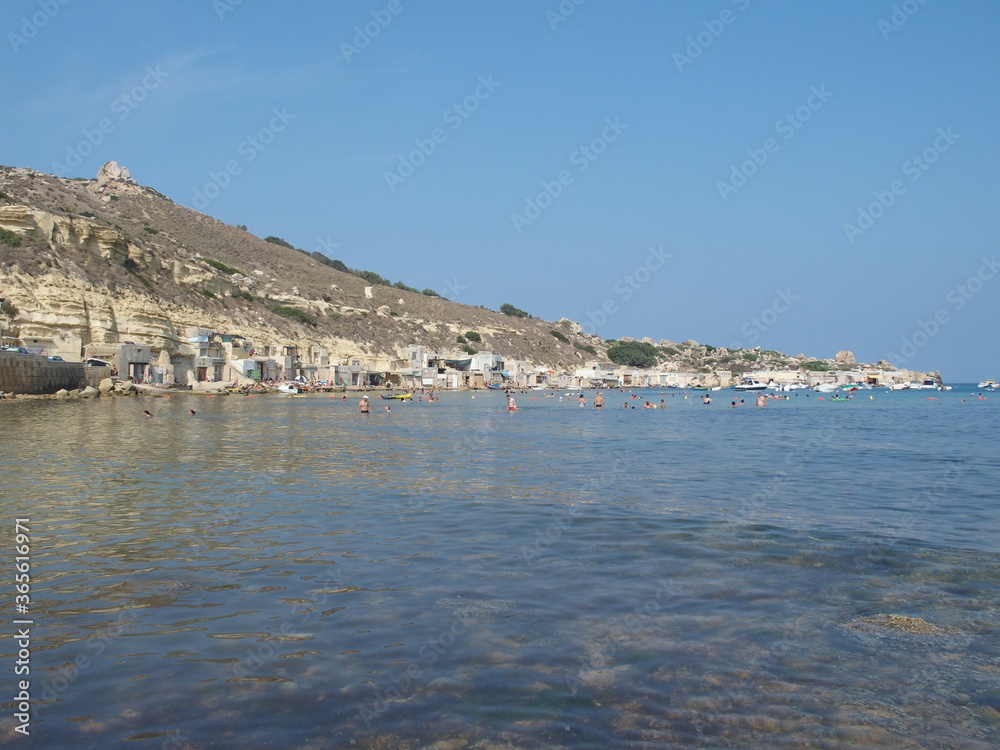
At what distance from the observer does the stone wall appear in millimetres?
42812

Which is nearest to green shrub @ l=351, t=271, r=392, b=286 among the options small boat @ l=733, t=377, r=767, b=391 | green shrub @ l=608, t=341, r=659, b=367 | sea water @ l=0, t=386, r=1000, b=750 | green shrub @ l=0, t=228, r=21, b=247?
green shrub @ l=608, t=341, r=659, b=367

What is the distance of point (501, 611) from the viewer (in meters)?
6.92

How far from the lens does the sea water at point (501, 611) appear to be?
4.76 metres

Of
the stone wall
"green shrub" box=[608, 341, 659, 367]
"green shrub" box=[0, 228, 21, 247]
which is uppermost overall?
"green shrub" box=[0, 228, 21, 247]

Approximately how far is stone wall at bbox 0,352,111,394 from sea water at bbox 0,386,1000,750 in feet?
107

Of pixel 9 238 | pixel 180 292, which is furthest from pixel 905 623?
pixel 180 292

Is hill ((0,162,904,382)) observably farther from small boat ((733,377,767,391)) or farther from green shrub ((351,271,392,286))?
Result: small boat ((733,377,767,391))

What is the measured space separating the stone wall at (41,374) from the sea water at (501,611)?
32.5 m

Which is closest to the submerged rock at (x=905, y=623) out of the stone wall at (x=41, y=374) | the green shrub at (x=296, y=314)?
the stone wall at (x=41, y=374)

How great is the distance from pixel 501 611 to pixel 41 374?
49.0 meters

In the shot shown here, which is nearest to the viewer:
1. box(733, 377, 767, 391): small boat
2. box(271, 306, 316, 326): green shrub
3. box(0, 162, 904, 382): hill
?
box(0, 162, 904, 382): hill

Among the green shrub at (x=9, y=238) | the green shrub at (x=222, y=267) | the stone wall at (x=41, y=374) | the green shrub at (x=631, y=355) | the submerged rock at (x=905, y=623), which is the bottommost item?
the submerged rock at (x=905, y=623)

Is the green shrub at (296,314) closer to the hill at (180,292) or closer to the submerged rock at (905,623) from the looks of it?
the hill at (180,292)

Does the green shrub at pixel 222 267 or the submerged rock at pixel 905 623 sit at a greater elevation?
the green shrub at pixel 222 267
